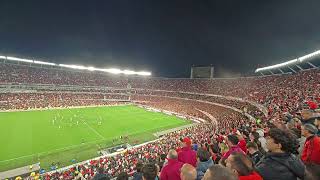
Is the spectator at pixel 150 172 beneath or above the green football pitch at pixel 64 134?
above

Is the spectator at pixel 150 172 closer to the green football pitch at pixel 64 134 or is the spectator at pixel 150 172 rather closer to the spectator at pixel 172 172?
the spectator at pixel 172 172

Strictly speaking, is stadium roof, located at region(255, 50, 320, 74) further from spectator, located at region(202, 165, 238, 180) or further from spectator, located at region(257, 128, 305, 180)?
spectator, located at region(202, 165, 238, 180)

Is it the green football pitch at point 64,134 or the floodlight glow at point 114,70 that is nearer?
the green football pitch at point 64,134

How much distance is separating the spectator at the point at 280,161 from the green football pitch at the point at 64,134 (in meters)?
24.1

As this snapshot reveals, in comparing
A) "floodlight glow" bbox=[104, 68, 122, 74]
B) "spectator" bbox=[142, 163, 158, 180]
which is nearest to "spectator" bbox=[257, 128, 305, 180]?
"spectator" bbox=[142, 163, 158, 180]

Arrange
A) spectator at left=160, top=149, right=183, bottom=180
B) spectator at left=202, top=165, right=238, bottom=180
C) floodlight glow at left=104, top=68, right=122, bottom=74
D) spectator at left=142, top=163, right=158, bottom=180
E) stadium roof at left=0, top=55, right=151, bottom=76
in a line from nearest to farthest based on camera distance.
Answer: spectator at left=202, top=165, right=238, bottom=180, spectator at left=142, top=163, right=158, bottom=180, spectator at left=160, top=149, right=183, bottom=180, stadium roof at left=0, top=55, right=151, bottom=76, floodlight glow at left=104, top=68, right=122, bottom=74

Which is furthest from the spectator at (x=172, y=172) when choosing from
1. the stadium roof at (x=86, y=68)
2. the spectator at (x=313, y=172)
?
the stadium roof at (x=86, y=68)

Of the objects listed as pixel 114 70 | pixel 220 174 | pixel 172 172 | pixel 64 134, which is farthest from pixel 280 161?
pixel 114 70

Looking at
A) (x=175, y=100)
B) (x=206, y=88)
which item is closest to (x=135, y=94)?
(x=175, y=100)

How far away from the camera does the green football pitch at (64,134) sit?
2502 cm

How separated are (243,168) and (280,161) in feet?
2.76

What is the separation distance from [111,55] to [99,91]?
1298cm

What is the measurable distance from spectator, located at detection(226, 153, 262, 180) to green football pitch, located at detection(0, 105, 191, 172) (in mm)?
24179

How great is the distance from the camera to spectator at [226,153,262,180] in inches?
115
